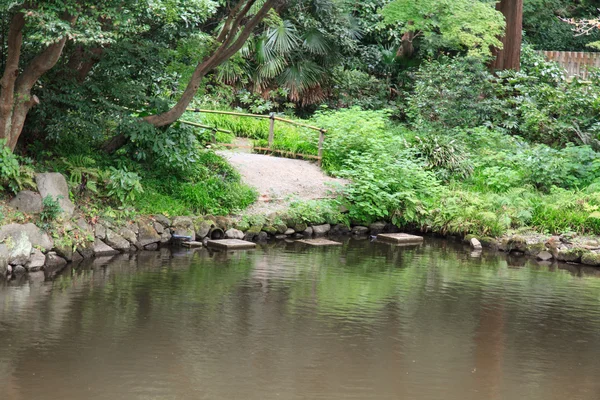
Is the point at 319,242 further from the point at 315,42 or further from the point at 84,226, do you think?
the point at 315,42

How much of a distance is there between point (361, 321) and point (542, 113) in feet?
40.4

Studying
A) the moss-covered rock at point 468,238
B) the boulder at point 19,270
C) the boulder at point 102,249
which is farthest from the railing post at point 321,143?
the boulder at point 19,270

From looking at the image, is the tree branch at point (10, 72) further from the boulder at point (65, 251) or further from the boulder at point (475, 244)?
the boulder at point (475, 244)

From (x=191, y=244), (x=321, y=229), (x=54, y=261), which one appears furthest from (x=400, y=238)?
(x=54, y=261)

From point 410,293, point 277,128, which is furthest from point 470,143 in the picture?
point 410,293

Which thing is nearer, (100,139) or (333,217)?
(100,139)

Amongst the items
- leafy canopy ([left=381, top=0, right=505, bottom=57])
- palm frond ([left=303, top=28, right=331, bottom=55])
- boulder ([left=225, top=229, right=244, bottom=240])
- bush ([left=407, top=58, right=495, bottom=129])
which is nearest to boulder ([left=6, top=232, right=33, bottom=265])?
boulder ([left=225, top=229, right=244, bottom=240])

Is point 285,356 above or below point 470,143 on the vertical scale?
below

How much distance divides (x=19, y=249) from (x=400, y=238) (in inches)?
292

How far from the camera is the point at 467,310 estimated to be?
1105 cm

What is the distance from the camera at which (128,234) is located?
14.0 meters

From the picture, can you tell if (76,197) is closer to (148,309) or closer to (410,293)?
(148,309)

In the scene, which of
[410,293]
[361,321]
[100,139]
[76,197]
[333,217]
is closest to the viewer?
[361,321]

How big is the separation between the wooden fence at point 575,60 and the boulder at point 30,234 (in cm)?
1667
